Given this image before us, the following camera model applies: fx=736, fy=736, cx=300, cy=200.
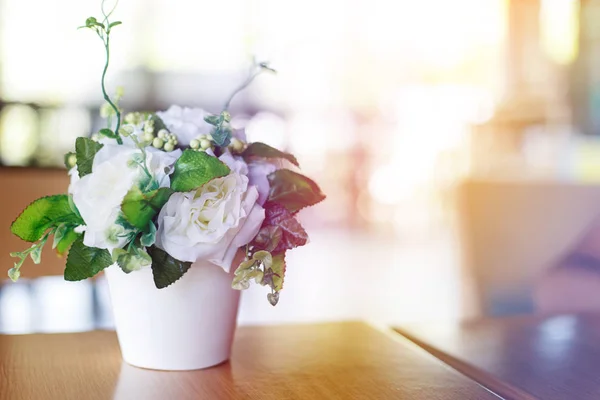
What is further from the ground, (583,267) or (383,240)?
(583,267)

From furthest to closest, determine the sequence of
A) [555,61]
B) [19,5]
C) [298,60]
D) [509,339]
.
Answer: [298,60]
[555,61]
[19,5]
[509,339]

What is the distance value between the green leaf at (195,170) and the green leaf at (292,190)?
0.34ft

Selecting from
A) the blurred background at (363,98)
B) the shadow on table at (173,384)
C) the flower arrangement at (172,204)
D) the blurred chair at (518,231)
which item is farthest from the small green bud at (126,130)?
the blurred background at (363,98)

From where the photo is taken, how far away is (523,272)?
234 cm

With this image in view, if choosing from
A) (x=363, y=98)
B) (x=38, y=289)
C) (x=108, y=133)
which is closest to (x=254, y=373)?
(x=108, y=133)

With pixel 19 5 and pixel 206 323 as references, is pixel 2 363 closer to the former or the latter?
pixel 206 323

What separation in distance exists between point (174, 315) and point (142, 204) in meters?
0.15

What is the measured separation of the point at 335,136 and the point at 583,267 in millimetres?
3922

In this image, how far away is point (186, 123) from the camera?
0.81 metres

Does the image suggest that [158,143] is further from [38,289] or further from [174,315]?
[38,289]

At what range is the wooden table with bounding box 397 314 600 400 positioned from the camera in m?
0.84

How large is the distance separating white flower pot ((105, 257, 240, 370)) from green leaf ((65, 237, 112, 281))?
0.13 ft

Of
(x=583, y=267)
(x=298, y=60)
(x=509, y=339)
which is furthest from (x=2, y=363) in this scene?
(x=298, y=60)

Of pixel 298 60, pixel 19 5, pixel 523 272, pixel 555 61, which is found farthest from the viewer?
pixel 298 60
